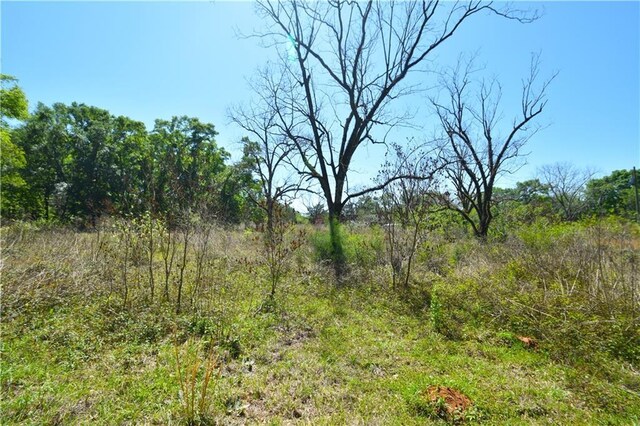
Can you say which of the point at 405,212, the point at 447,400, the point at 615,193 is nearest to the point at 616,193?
the point at 615,193

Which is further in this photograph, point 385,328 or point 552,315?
point 385,328

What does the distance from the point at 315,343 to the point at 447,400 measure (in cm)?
195

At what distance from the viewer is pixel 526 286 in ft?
17.9

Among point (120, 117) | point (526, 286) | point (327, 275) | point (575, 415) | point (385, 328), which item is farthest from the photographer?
point (120, 117)

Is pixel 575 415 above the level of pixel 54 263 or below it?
below

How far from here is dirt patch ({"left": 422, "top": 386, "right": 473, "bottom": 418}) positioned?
8.90 ft

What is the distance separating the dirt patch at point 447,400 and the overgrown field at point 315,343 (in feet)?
0.06

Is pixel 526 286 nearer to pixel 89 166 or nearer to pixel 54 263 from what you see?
pixel 54 263

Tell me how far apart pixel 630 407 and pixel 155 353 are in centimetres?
521

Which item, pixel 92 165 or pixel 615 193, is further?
pixel 615 193

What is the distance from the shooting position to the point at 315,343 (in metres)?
4.27

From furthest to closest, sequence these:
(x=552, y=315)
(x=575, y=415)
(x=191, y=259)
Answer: (x=191, y=259) < (x=552, y=315) < (x=575, y=415)

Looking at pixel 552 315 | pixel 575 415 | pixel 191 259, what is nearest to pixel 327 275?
pixel 191 259

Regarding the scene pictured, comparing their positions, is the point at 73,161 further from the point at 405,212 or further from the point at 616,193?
the point at 616,193
